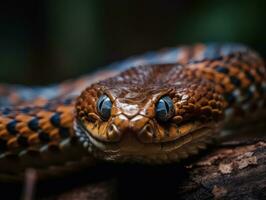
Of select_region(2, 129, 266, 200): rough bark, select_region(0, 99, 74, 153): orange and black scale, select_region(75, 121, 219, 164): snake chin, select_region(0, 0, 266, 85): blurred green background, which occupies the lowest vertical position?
select_region(2, 129, 266, 200): rough bark

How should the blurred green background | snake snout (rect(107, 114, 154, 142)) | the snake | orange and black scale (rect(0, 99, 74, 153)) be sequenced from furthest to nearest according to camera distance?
the blurred green background → orange and black scale (rect(0, 99, 74, 153)) → the snake → snake snout (rect(107, 114, 154, 142))

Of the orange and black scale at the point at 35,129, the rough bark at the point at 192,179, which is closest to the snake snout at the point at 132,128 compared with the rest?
the rough bark at the point at 192,179

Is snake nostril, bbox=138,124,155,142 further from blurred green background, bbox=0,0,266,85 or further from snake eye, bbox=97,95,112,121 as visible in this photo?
blurred green background, bbox=0,0,266,85

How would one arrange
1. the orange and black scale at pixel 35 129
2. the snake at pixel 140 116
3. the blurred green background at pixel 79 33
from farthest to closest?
the blurred green background at pixel 79 33
the orange and black scale at pixel 35 129
the snake at pixel 140 116

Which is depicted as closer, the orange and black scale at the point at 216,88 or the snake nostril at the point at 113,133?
the snake nostril at the point at 113,133

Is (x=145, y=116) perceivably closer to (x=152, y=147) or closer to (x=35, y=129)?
(x=152, y=147)

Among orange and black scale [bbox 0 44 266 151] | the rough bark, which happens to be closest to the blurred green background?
orange and black scale [bbox 0 44 266 151]

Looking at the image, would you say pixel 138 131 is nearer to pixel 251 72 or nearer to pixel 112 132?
pixel 112 132

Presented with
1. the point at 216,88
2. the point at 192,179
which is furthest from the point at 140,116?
the point at 216,88

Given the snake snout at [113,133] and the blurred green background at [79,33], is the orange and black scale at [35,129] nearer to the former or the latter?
the snake snout at [113,133]
